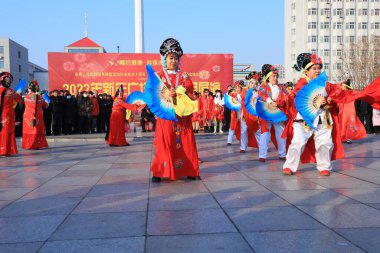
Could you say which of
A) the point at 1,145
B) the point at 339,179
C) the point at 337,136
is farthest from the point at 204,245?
the point at 1,145

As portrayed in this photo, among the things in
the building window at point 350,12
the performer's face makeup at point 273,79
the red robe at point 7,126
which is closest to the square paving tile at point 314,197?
the performer's face makeup at point 273,79

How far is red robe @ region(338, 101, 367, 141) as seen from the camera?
8219mm

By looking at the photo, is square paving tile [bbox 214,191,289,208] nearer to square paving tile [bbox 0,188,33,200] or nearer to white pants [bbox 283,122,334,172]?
white pants [bbox 283,122,334,172]

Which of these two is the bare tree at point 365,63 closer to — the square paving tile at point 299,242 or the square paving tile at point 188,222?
the square paving tile at point 188,222

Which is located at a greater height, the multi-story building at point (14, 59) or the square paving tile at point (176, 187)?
the multi-story building at point (14, 59)

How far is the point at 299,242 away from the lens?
9.75ft

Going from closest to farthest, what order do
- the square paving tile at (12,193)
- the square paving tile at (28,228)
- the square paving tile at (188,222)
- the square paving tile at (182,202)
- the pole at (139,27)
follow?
the square paving tile at (28,228)
the square paving tile at (188,222)
the square paving tile at (182,202)
the square paving tile at (12,193)
the pole at (139,27)

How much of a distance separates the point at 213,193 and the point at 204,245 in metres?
1.83

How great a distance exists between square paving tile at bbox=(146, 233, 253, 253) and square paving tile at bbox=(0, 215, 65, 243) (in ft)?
2.97

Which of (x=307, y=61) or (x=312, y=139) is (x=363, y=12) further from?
(x=312, y=139)

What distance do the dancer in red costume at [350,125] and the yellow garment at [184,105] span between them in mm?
3974

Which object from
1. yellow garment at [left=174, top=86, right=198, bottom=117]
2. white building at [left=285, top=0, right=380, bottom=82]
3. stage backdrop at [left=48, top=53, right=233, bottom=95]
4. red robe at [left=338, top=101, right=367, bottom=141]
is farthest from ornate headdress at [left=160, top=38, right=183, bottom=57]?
white building at [left=285, top=0, right=380, bottom=82]

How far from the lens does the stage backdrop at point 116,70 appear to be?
21.9 metres

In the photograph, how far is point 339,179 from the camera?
18.5ft
